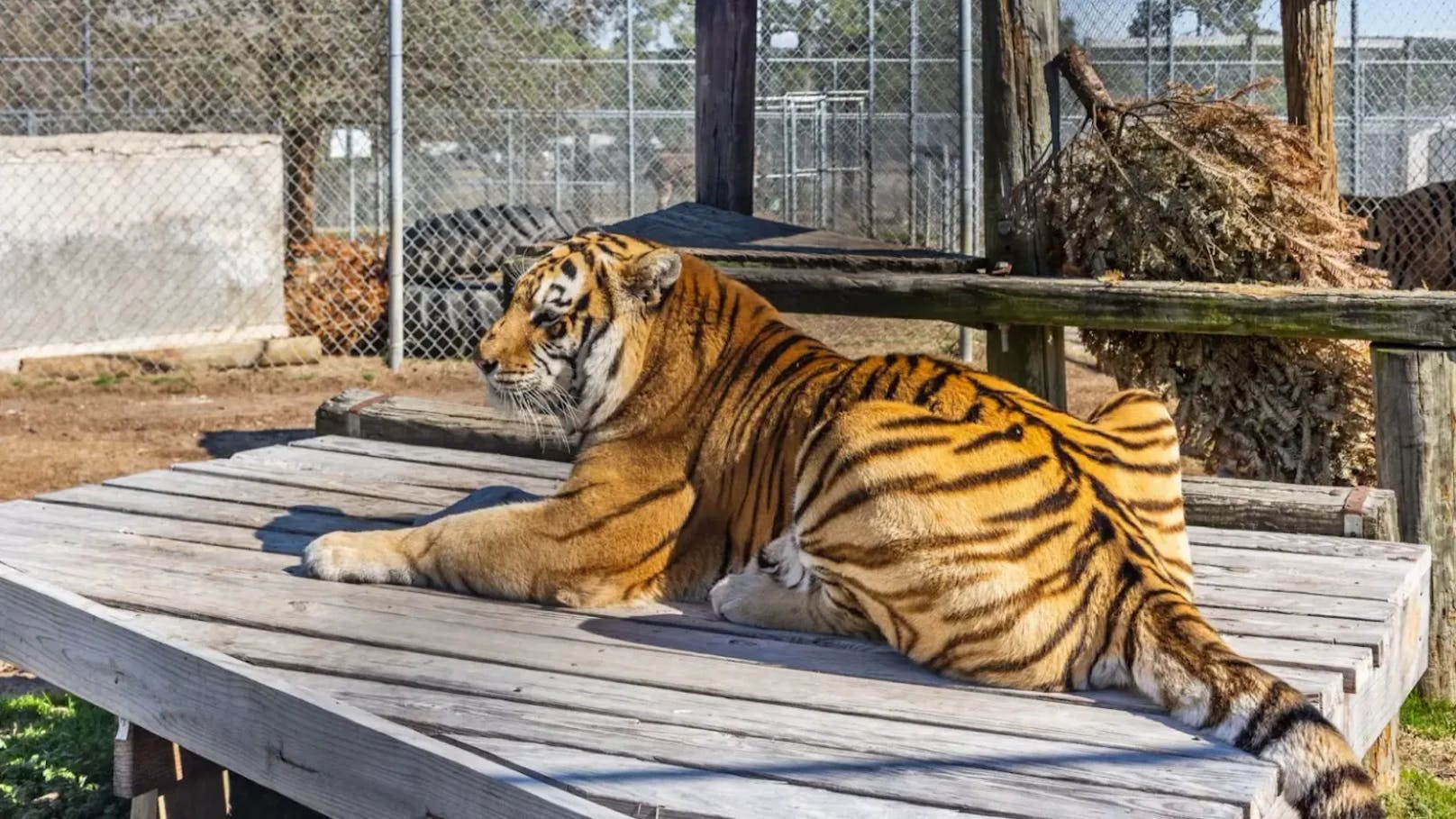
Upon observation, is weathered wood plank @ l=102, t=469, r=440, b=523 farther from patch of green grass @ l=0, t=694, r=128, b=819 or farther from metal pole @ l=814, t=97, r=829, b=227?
metal pole @ l=814, t=97, r=829, b=227

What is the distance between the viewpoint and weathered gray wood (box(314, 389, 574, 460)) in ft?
19.2

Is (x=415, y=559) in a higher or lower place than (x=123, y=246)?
lower

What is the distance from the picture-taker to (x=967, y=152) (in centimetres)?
1130

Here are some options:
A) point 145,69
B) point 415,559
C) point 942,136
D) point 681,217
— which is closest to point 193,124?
point 145,69

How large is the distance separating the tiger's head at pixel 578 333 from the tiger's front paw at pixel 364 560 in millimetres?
464

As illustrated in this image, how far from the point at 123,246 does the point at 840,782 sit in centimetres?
1037

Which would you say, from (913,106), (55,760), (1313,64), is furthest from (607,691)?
(913,106)

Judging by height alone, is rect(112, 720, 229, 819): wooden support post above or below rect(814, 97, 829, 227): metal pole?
below

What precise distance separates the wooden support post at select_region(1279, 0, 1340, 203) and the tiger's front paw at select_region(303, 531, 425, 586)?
4021mm

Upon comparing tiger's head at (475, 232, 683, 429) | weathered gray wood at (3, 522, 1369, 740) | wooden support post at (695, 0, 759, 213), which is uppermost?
wooden support post at (695, 0, 759, 213)

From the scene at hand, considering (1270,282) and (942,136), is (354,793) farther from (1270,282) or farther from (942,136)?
(942,136)

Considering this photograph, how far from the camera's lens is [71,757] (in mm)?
5160

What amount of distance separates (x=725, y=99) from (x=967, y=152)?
4912 mm

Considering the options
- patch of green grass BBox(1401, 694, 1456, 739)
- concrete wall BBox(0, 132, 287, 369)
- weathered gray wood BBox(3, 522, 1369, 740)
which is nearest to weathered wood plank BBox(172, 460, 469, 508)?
weathered gray wood BBox(3, 522, 1369, 740)
